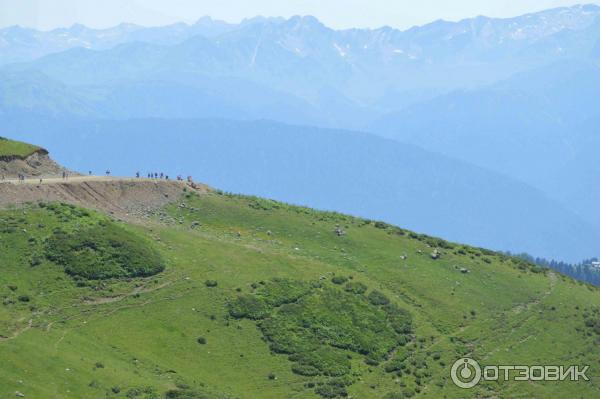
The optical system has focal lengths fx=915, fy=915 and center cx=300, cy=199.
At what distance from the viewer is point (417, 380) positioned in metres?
69.8

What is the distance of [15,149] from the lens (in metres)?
96.4

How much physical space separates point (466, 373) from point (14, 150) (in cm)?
5254

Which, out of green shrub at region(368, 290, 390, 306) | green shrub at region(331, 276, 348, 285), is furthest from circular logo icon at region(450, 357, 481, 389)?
green shrub at region(331, 276, 348, 285)

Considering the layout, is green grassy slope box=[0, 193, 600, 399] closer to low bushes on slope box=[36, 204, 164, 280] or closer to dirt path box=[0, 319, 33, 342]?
dirt path box=[0, 319, 33, 342]

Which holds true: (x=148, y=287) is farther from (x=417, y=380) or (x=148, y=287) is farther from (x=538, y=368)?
(x=538, y=368)

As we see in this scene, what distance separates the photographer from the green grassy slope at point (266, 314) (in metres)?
62.1

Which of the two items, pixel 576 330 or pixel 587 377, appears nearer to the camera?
pixel 587 377

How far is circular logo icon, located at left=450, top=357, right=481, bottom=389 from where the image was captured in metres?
71.4

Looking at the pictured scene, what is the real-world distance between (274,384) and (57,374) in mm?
16436

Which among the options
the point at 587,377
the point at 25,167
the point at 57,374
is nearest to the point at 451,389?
the point at 587,377

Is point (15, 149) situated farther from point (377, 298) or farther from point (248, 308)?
point (377, 298)

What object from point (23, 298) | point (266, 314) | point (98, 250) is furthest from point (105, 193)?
point (266, 314)

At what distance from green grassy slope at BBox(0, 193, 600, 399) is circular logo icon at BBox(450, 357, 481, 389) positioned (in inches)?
26.9

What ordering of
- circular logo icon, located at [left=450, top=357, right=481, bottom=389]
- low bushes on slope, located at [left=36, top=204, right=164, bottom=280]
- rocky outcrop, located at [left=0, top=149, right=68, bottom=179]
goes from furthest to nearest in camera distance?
rocky outcrop, located at [left=0, top=149, right=68, bottom=179]
low bushes on slope, located at [left=36, top=204, right=164, bottom=280]
circular logo icon, located at [left=450, top=357, right=481, bottom=389]
